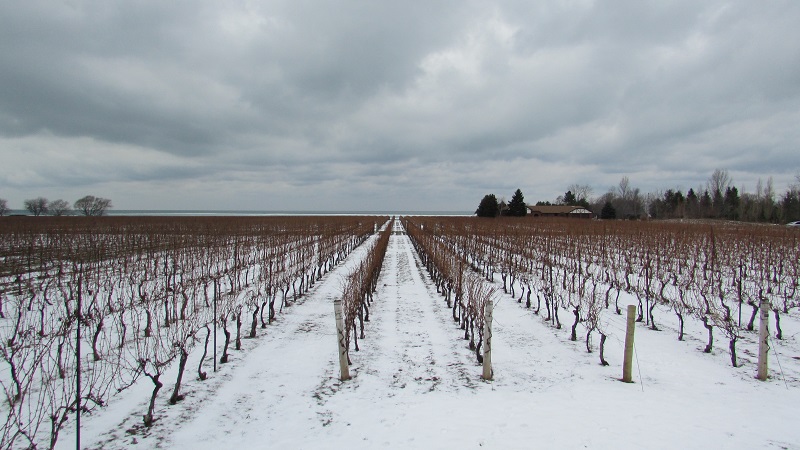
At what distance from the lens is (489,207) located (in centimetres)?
7912

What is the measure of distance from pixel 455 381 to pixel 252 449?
3129 mm

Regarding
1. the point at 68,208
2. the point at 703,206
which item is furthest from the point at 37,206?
the point at 703,206

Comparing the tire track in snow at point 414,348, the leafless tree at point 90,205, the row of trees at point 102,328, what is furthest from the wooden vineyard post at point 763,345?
the leafless tree at point 90,205

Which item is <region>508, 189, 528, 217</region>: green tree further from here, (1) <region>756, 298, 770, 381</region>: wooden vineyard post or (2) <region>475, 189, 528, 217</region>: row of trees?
(1) <region>756, 298, 770, 381</region>: wooden vineyard post

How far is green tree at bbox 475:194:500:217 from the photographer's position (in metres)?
78.5

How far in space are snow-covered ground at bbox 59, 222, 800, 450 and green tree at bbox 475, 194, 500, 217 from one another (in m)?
71.4

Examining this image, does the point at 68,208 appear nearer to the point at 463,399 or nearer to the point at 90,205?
the point at 90,205

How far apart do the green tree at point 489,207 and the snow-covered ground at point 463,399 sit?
71.4 m

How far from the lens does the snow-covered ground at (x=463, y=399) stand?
447 centimetres

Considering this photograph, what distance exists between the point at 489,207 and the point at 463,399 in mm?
76074

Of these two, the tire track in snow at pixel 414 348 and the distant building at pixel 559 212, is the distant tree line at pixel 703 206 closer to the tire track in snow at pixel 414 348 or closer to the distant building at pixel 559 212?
the distant building at pixel 559 212

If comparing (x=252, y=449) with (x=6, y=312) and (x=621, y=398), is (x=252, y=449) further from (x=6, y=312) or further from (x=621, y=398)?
(x=6, y=312)

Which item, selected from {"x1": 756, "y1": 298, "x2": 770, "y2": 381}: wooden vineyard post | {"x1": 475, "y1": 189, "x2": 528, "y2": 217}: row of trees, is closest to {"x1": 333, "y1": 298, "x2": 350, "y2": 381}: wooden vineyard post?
{"x1": 756, "y1": 298, "x2": 770, "y2": 381}: wooden vineyard post

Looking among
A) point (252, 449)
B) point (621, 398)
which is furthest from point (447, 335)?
point (252, 449)
